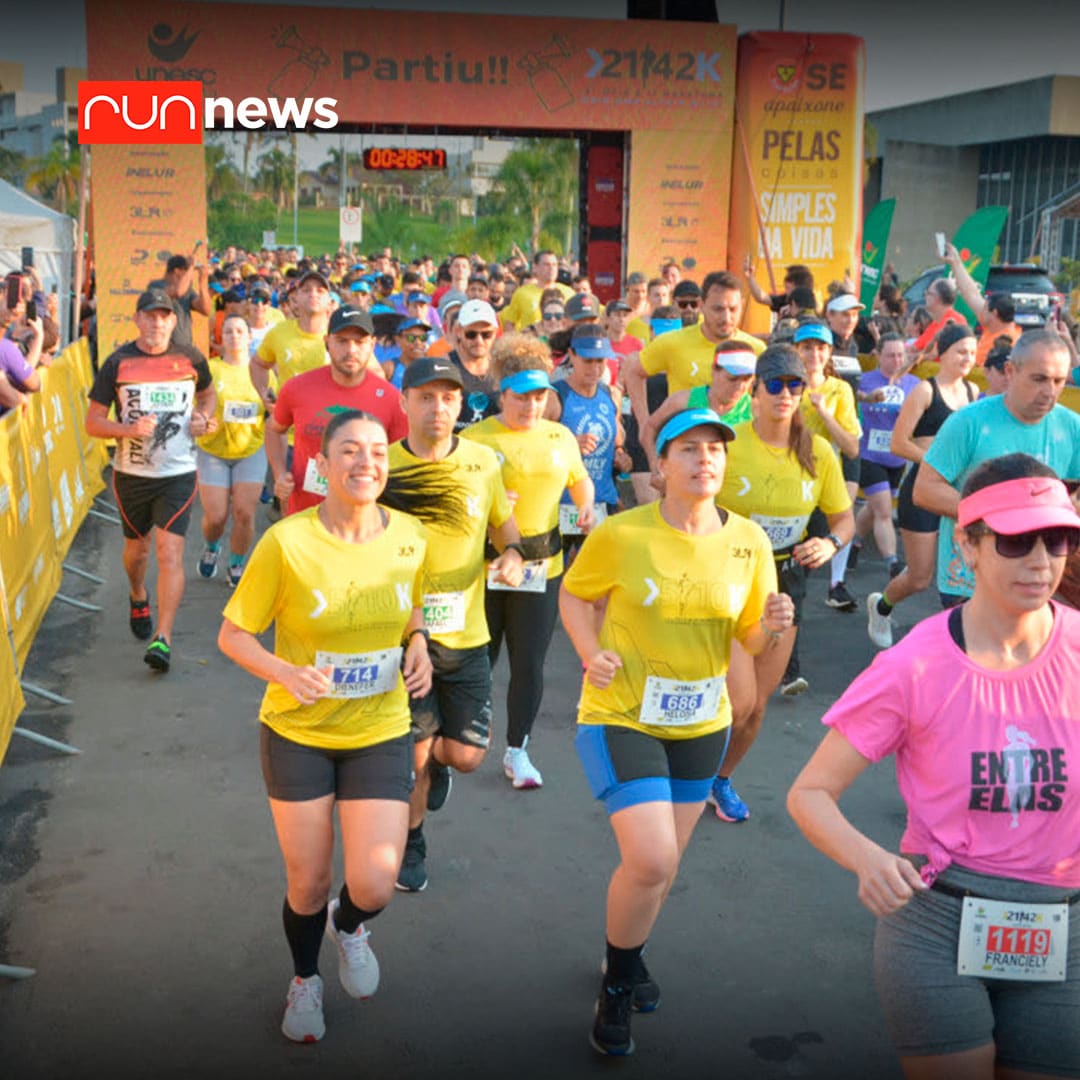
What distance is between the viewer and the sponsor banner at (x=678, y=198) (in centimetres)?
1870

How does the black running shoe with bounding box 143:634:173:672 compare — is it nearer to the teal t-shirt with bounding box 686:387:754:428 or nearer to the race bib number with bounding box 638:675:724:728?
the teal t-shirt with bounding box 686:387:754:428

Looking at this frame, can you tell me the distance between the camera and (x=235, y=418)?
981cm

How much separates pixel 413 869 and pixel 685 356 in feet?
13.5

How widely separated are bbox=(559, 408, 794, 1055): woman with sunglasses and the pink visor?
1.37 metres

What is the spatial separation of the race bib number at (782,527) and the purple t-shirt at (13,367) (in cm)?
518

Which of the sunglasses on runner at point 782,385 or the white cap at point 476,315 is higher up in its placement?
the white cap at point 476,315

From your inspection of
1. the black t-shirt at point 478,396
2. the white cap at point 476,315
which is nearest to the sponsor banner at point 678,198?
the black t-shirt at point 478,396

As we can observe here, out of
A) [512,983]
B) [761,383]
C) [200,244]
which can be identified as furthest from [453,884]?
[200,244]

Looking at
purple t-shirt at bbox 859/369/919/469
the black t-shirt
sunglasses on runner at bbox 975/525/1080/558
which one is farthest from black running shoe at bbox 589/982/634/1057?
purple t-shirt at bbox 859/369/919/469

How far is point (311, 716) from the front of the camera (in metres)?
4.30

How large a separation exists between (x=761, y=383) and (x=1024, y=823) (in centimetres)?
355

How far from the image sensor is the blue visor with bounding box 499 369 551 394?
603cm

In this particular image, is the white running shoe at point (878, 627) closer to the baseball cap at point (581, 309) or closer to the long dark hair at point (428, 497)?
the baseball cap at point (581, 309)

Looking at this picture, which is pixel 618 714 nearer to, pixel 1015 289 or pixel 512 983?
pixel 512 983
